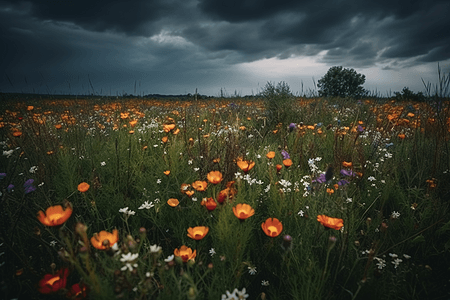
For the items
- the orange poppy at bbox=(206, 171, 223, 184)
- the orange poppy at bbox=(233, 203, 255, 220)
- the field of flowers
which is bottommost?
the field of flowers

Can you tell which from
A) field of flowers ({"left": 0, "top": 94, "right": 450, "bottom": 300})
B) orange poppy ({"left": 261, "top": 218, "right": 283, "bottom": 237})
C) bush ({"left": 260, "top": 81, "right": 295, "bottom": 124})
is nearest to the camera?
field of flowers ({"left": 0, "top": 94, "right": 450, "bottom": 300})

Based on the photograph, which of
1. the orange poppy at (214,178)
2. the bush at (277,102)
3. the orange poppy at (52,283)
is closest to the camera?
the orange poppy at (52,283)

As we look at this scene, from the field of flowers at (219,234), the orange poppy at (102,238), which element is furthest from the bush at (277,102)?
the orange poppy at (102,238)

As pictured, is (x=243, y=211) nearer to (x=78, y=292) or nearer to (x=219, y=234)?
(x=219, y=234)

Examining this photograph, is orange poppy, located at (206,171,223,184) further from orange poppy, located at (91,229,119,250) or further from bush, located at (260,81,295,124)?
bush, located at (260,81,295,124)

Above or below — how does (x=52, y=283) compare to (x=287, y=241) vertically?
below

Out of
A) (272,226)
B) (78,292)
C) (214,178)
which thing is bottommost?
(78,292)

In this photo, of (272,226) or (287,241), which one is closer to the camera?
(287,241)

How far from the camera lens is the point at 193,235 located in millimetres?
1093

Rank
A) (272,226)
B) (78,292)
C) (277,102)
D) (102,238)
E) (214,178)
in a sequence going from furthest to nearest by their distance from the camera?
(277,102) < (214,178) < (272,226) < (102,238) < (78,292)

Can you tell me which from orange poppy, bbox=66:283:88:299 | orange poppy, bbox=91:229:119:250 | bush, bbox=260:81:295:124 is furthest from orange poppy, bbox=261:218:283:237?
bush, bbox=260:81:295:124

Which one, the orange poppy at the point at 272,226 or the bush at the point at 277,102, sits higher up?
the bush at the point at 277,102

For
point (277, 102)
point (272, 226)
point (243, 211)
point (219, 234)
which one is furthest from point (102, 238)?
point (277, 102)

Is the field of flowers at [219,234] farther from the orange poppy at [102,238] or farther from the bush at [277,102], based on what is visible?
the bush at [277,102]
